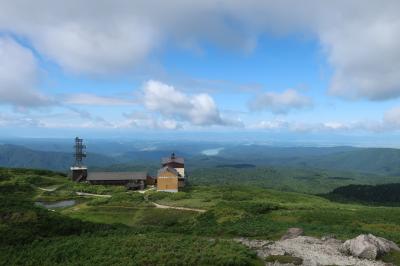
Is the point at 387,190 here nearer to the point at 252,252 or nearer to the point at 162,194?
the point at 162,194

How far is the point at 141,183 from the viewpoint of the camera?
83688 mm

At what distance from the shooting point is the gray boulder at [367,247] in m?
→ 28.9

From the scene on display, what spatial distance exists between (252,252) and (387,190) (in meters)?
129

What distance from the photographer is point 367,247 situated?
29.1m

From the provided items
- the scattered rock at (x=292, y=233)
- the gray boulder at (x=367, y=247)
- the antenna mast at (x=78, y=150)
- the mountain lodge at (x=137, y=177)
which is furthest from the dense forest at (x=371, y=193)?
the gray boulder at (x=367, y=247)

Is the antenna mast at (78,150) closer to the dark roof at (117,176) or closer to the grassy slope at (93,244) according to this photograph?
the dark roof at (117,176)

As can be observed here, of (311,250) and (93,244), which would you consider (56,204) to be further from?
(311,250)

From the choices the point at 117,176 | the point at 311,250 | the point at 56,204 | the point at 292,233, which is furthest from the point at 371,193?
the point at 311,250

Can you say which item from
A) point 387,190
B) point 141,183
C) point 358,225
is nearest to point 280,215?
point 358,225

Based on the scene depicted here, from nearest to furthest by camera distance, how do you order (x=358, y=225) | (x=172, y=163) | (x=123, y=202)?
(x=358, y=225) → (x=123, y=202) → (x=172, y=163)

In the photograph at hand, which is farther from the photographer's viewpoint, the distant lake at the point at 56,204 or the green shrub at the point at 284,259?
the distant lake at the point at 56,204

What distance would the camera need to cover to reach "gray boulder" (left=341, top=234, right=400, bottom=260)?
1139 inches

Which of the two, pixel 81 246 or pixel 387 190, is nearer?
pixel 81 246

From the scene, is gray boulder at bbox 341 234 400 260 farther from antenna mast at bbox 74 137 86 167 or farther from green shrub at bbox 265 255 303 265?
antenna mast at bbox 74 137 86 167
